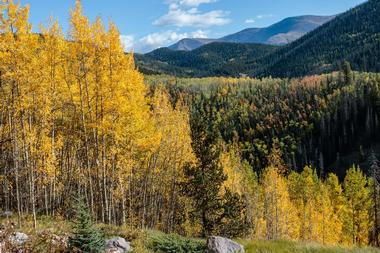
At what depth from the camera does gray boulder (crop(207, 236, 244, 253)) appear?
13883 mm

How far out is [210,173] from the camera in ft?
101

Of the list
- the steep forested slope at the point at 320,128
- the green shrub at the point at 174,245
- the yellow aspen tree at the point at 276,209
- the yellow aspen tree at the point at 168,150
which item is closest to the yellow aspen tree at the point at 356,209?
the yellow aspen tree at the point at 276,209

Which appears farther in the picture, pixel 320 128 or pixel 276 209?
pixel 320 128

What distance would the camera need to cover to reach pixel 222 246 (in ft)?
46.0

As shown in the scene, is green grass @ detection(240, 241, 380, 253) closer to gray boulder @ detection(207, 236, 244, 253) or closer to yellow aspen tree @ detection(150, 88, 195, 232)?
gray boulder @ detection(207, 236, 244, 253)

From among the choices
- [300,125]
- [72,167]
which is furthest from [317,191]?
[300,125]

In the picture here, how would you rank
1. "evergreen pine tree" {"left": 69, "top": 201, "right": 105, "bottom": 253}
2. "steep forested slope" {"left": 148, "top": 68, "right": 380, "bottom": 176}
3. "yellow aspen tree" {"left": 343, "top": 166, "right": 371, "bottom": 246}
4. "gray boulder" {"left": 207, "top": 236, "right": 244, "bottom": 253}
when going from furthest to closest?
1. "steep forested slope" {"left": 148, "top": 68, "right": 380, "bottom": 176}
2. "yellow aspen tree" {"left": 343, "top": 166, "right": 371, "bottom": 246}
3. "gray boulder" {"left": 207, "top": 236, "right": 244, "bottom": 253}
4. "evergreen pine tree" {"left": 69, "top": 201, "right": 105, "bottom": 253}

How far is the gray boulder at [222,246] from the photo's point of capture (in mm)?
13883

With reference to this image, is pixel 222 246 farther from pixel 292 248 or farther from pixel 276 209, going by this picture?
pixel 276 209

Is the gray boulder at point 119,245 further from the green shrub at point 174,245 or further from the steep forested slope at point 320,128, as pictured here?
the steep forested slope at point 320,128

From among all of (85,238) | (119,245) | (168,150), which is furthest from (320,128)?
(85,238)

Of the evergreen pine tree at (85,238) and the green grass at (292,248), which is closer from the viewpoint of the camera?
the evergreen pine tree at (85,238)

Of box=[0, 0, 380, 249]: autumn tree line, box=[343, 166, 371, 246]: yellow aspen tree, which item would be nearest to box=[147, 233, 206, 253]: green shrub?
box=[0, 0, 380, 249]: autumn tree line

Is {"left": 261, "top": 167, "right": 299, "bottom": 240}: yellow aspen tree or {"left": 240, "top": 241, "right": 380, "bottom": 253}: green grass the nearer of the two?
{"left": 240, "top": 241, "right": 380, "bottom": 253}: green grass
